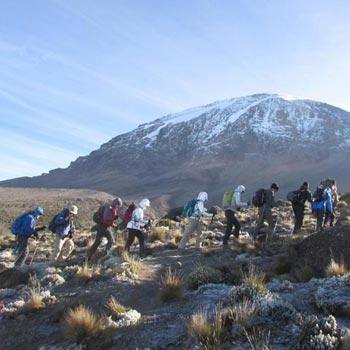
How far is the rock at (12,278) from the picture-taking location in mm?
10867

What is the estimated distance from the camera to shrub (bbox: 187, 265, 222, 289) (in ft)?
28.1

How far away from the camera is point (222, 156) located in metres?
148

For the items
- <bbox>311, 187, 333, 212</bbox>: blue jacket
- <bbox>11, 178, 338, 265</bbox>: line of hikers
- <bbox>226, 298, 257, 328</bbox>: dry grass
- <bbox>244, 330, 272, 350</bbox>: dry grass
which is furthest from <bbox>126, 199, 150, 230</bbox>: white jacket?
<bbox>244, 330, 272, 350</bbox>: dry grass

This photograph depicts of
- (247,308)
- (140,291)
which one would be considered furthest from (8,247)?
(247,308)

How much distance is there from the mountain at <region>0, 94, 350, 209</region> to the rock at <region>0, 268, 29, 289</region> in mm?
82471

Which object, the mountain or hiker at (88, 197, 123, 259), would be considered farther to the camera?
the mountain

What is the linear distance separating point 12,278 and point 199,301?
236 inches

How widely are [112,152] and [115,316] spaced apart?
174 m

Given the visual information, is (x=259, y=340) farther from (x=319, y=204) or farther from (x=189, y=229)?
(x=319, y=204)

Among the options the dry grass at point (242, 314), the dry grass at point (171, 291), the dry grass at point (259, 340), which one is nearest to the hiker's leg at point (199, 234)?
the dry grass at point (171, 291)

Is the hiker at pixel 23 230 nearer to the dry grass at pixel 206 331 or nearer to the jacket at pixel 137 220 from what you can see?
the jacket at pixel 137 220

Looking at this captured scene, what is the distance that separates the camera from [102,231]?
12.5 meters

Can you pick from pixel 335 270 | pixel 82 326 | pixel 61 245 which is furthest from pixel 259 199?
pixel 82 326

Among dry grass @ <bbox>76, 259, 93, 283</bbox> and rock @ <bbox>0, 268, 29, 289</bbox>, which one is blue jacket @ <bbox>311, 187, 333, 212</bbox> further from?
rock @ <bbox>0, 268, 29, 289</bbox>
